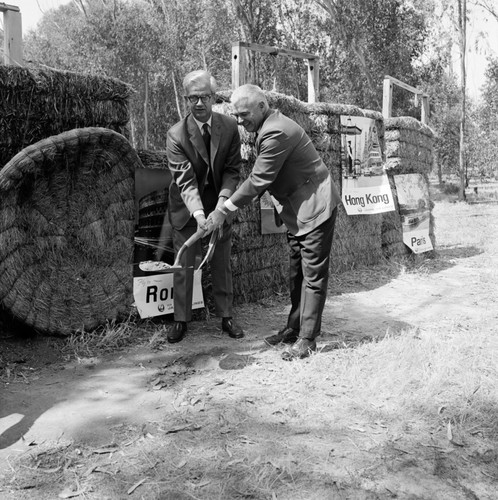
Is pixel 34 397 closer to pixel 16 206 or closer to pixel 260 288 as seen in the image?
pixel 16 206

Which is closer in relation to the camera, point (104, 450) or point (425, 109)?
point (104, 450)

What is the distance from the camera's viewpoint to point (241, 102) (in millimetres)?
3953

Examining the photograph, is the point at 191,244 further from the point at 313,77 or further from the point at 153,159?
the point at 313,77

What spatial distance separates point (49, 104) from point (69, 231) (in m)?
0.98

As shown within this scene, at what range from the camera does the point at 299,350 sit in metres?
4.15

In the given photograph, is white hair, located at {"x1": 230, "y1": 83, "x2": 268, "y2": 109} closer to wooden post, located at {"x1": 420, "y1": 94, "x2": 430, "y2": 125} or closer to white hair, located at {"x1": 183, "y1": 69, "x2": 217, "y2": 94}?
white hair, located at {"x1": 183, "y1": 69, "x2": 217, "y2": 94}

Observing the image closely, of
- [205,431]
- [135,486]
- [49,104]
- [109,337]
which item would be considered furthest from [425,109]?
[135,486]

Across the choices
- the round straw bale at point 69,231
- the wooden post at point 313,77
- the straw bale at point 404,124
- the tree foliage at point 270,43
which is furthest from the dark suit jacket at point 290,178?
the tree foliage at point 270,43

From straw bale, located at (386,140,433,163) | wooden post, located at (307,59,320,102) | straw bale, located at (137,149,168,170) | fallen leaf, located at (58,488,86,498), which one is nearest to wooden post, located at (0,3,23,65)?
straw bale, located at (137,149,168,170)

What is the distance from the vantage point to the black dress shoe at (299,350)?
4121mm

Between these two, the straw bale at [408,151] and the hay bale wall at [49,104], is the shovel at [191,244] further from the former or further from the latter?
the straw bale at [408,151]

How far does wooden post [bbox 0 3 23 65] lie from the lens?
4262mm

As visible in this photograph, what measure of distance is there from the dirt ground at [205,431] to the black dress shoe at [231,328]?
74 millimetres

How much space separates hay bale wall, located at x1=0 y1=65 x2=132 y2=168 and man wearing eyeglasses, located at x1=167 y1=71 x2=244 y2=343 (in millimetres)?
611
